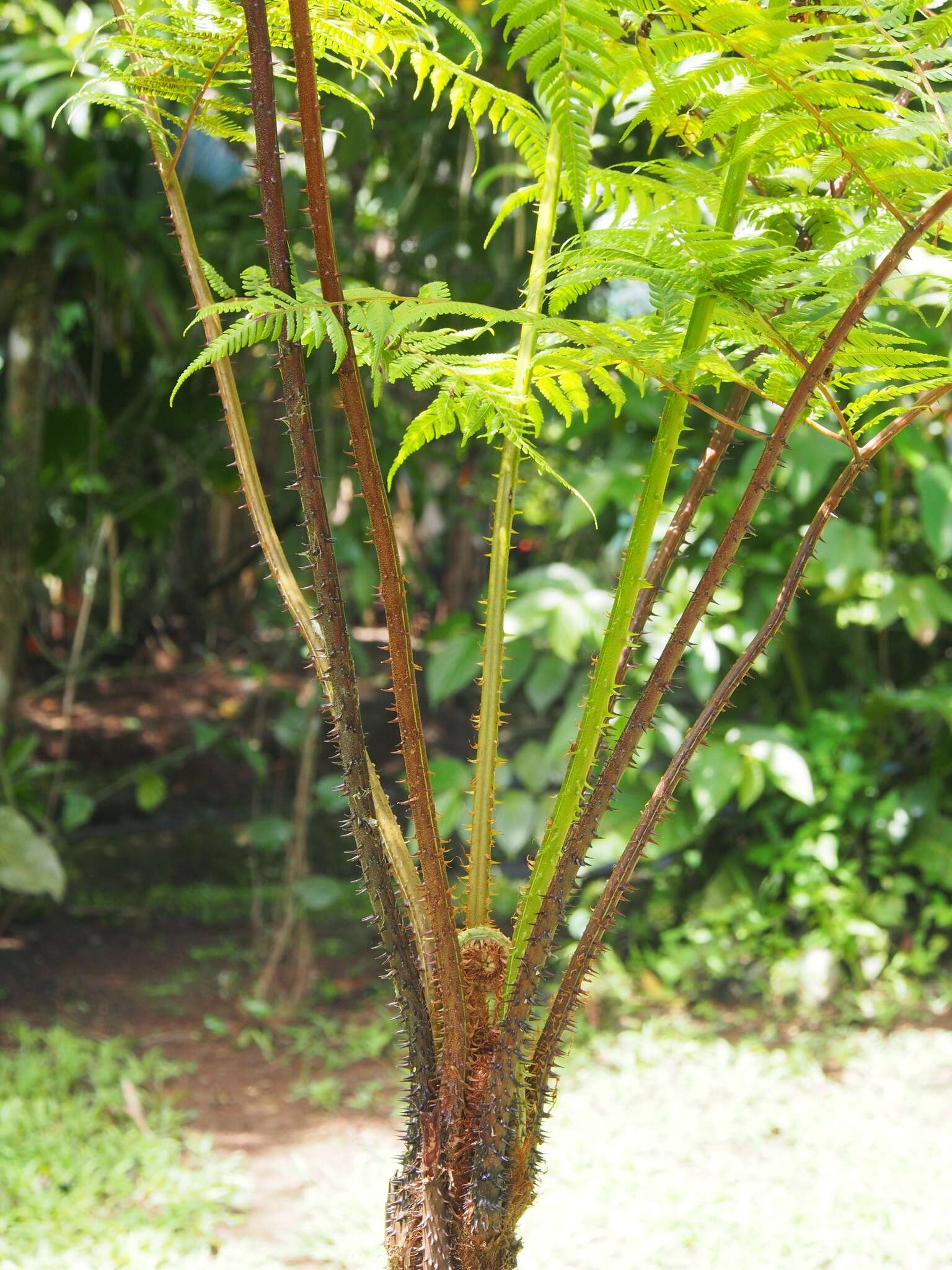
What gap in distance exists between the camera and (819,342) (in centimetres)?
95

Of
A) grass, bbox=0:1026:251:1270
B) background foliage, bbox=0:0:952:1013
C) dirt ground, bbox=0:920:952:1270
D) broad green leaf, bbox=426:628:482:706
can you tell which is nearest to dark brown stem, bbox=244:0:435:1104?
dirt ground, bbox=0:920:952:1270

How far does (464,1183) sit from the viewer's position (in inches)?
39.8

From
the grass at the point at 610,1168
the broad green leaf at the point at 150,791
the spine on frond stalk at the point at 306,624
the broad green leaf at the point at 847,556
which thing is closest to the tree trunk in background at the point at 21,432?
the broad green leaf at the point at 150,791

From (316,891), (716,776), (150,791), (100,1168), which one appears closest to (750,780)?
(716,776)

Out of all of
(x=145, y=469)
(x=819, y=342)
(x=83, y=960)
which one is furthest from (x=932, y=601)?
(x=145, y=469)

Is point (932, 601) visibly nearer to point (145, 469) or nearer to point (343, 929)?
point (343, 929)

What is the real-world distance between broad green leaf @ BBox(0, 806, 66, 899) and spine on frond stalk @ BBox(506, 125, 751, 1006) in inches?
75.3

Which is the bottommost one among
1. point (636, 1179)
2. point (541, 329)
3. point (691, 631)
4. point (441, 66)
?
point (636, 1179)

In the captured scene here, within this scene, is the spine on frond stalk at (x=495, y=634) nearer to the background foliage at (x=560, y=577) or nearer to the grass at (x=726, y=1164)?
the grass at (x=726, y=1164)

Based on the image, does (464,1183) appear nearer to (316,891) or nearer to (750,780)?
(750,780)

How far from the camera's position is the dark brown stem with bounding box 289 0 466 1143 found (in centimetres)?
80

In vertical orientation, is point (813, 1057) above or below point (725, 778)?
below

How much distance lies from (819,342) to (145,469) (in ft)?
12.5

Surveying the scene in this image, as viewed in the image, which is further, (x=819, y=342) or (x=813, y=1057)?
(x=813, y=1057)
